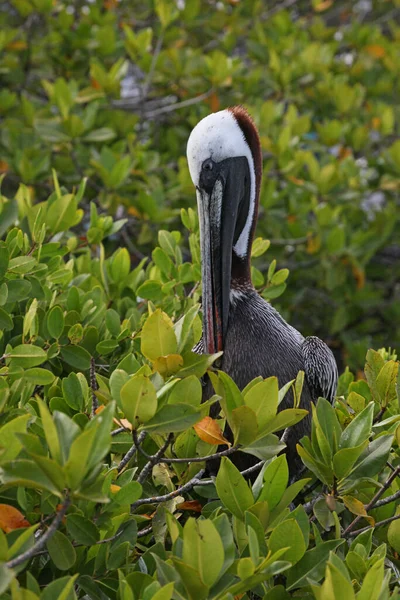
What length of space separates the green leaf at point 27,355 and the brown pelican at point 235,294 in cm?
70

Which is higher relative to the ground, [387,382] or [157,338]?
[157,338]

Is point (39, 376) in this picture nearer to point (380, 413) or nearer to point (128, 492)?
point (128, 492)

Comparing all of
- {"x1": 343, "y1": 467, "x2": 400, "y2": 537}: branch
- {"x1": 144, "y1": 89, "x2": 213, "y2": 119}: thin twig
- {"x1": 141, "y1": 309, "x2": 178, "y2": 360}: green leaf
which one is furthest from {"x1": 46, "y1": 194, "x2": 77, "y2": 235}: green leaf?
{"x1": 144, "y1": 89, "x2": 213, "y2": 119}: thin twig

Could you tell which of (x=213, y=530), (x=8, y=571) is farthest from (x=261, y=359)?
(x=8, y=571)

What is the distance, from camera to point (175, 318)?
2930 mm

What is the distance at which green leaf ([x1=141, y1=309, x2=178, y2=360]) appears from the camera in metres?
1.90

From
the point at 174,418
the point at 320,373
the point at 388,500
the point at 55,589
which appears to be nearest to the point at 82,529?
the point at 55,589

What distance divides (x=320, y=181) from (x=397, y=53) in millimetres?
2248

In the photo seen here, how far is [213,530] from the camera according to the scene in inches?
60.8

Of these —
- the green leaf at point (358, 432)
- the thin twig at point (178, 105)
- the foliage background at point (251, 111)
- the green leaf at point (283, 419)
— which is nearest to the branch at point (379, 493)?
the green leaf at point (358, 432)

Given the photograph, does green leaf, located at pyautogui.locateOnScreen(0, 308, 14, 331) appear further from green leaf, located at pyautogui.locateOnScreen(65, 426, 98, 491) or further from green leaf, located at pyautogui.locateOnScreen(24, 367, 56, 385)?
green leaf, located at pyautogui.locateOnScreen(65, 426, 98, 491)

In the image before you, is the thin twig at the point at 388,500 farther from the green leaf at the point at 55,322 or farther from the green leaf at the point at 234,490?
the green leaf at the point at 55,322

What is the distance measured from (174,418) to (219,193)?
4.36 ft

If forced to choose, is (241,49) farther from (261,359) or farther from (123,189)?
(261,359)
